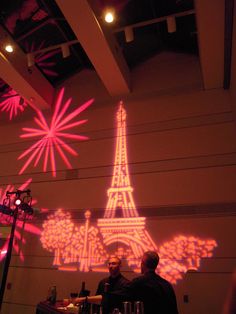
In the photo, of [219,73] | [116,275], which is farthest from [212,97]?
[116,275]

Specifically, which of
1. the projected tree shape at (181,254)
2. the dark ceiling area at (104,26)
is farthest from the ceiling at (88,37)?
the projected tree shape at (181,254)

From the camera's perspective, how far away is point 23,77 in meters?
4.67

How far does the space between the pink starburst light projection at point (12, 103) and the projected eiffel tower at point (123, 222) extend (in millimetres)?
2609

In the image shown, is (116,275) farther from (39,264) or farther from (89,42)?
(89,42)

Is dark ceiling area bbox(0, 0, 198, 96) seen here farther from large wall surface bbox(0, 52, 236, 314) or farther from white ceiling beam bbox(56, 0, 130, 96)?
large wall surface bbox(0, 52, 236, 314)

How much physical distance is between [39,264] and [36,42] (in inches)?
145

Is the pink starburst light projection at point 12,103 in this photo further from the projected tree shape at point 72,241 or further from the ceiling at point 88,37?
the projected tree shape at point 72,241

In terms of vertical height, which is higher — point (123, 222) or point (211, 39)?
point (211, 39)

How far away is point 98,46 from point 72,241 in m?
2.98

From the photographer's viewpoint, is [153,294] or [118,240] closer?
[153,294]

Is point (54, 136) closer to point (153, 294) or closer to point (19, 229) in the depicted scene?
point (19, 229)

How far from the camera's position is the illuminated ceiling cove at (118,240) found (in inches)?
144

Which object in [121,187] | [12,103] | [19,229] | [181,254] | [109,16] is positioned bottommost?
[181,254]

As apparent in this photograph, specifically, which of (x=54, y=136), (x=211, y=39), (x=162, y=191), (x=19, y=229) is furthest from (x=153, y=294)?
(x=54, y=136)
